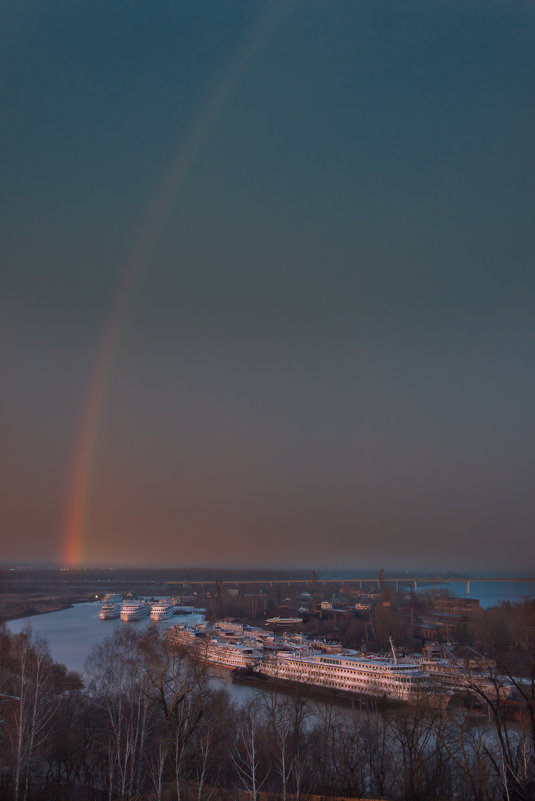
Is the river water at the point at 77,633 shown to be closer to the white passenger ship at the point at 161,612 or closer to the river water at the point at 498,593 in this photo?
the white passenger ship at the point at 161,612

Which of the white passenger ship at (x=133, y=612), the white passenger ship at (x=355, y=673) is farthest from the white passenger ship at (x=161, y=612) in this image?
the white passenger ship at (x=355, y=673)

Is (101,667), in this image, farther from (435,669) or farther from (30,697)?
(435,669)

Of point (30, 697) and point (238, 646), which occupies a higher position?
point (30, 697)

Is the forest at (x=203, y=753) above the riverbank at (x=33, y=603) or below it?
above

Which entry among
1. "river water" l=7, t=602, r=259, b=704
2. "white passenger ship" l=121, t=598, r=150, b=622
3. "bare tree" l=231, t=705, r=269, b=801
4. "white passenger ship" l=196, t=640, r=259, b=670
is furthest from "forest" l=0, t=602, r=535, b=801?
"white passenger ship" l=121, t=598, r=150, b=622

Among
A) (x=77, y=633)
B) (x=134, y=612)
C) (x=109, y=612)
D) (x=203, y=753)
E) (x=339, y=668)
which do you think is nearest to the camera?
(x=203, y=753)

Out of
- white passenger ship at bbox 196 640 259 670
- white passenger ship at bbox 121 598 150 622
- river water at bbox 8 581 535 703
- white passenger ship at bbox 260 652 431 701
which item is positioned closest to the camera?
white passenger ship at bbox 260 652 431 701

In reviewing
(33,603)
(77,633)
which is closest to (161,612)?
(77,633)

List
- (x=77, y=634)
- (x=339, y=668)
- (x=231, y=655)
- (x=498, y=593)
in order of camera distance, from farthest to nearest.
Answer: (x=498, y=593)
(x=77, y=634)
(x=231, y=655)
(x=339, y=668)

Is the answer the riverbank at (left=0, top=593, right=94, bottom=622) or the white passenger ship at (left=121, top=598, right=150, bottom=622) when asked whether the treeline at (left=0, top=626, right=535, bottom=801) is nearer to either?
the riverbank at (left=0, top=593, right=94, bottom=622)

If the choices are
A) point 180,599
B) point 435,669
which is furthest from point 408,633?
point 180,599

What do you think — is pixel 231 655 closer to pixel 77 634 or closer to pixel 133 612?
pixel 77 634
